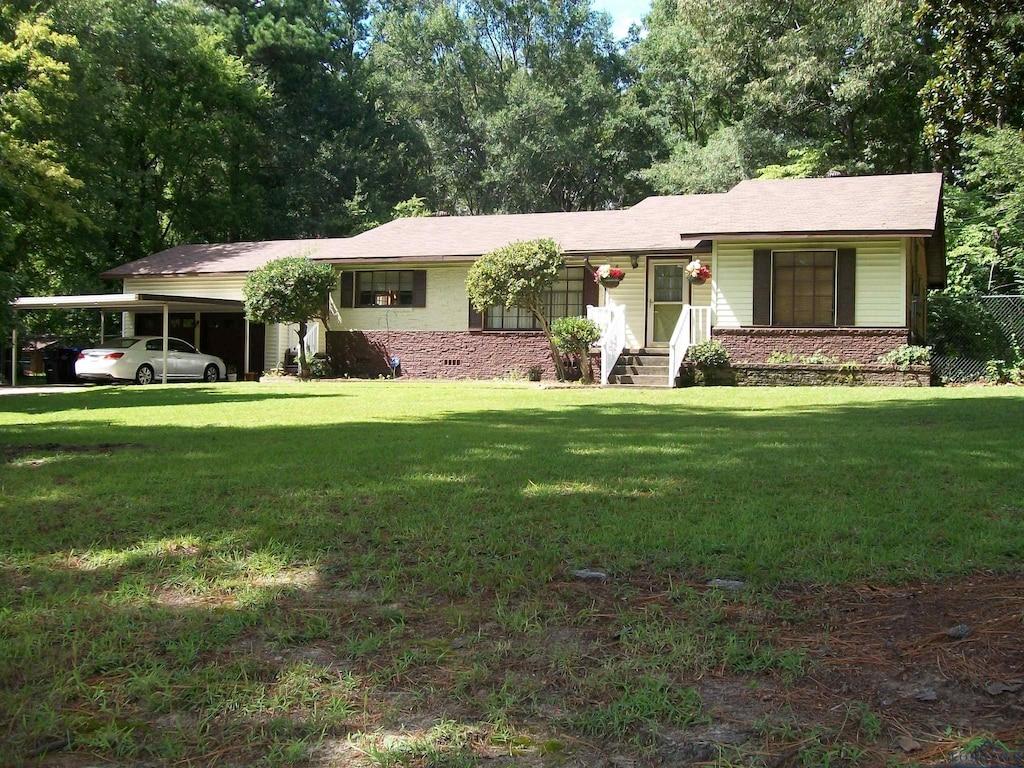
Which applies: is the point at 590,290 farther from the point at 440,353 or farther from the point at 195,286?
the point at 195,286

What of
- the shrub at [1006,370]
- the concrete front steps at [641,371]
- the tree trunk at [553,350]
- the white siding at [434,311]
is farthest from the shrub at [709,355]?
the white siding at [434,311]

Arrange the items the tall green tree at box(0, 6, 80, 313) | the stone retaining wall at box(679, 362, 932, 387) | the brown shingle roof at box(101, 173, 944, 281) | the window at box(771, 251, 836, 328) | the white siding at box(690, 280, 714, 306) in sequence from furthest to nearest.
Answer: the tall green tree at box(0, 6, 80, 313) < the white siding at box(690, 280, 714, 306) < the window at box(771, 251, 836, 328) < the brown shingle roof at box(101, 173, 944, 281) < the stone retaining wall at box(679, 362, 932, 387)

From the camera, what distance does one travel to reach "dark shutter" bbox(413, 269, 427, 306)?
22453 millimetres

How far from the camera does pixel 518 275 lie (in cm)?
1853

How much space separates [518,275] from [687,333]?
3.62m

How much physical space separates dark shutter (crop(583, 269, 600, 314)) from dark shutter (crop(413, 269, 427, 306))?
4.07 metres

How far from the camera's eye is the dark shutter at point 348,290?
23094 millimetres

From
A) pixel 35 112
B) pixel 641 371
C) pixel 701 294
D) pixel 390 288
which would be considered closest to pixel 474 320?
pixel 390 288

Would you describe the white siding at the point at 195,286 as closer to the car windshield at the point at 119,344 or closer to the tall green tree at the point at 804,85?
the car windshield at the point at 119,344

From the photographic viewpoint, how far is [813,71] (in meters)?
28.5

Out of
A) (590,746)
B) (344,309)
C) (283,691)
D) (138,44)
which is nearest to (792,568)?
(590,746)

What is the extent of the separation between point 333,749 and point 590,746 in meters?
0.62

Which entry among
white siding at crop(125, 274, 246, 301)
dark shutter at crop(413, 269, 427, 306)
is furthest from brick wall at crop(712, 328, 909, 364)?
white siding at crop(125, 274, 246, 301)

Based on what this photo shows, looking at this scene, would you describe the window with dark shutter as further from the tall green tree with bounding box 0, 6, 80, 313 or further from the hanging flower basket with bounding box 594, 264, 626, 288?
the tall green tree with bounding box 0, 6, 80, 313
